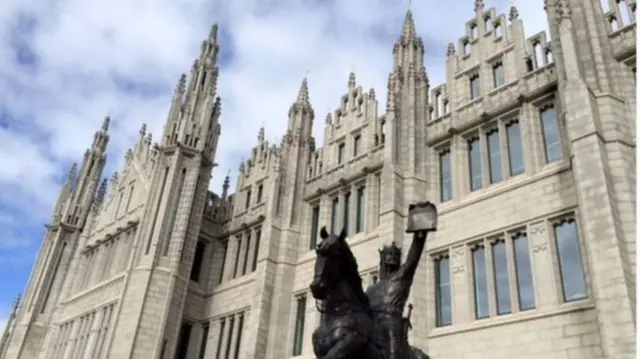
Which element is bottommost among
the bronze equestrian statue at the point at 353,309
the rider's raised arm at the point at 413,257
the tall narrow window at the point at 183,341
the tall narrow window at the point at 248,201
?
the bronze equestrian statue at the point at 353,309

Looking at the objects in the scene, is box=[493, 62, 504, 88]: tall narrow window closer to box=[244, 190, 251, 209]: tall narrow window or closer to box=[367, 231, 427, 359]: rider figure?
box=[244, 190, 251, 209]: tall narrow window

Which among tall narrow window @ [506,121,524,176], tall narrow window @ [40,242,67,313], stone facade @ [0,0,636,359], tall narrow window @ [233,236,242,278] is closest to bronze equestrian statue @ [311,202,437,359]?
stone facade @ [0,0,636,359]

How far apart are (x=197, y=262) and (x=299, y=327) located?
264 inches

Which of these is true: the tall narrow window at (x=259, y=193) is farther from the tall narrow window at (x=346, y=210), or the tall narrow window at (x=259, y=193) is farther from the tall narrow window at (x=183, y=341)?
the tall narrow window at (x=183, y=341)

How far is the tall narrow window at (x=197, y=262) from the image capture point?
2334 centimetres

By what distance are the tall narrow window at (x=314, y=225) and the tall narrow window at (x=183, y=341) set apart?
6092 mm

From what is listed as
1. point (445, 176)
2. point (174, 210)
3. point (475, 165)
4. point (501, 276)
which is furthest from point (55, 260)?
point (501, 276)

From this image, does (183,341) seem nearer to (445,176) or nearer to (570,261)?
(445,176)

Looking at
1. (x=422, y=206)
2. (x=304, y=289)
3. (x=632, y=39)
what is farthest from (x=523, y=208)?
(x=422, y=206)

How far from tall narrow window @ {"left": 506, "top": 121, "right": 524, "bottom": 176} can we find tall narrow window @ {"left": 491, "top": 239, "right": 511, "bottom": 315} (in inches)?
88.5

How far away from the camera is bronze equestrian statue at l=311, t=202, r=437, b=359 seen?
523 cm

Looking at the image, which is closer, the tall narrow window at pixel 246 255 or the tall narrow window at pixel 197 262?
the tall narrow window at pixel 246 255

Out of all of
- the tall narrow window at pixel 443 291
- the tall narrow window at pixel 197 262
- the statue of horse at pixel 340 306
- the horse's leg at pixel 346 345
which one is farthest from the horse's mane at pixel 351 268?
the tall narrow window at pixel 197 262

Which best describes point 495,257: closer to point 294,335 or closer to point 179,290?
point 294,335
